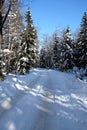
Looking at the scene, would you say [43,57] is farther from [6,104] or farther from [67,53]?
[6,104]

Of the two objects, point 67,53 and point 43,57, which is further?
point 43,57

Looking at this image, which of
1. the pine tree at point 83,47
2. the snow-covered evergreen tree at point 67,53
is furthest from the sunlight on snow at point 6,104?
the snow-covered evergreen tree at point 67,53

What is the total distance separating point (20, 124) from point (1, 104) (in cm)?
311

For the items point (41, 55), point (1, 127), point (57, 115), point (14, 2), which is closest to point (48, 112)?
point (57, 115)

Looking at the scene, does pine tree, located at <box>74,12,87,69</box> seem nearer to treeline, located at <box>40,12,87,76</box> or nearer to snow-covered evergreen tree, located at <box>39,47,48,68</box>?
treeline, located at <box>40,12,87,76</box>

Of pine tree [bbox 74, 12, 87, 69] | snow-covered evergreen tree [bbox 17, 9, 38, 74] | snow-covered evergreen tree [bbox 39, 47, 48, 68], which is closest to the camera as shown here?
snow-covered evergreen tree [bbox 17, 9, 38, 74]

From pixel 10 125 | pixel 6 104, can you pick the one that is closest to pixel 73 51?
pixel 6 104

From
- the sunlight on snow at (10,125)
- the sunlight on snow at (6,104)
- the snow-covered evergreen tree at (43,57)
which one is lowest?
the snow-covered evergreen tree at (43,57)

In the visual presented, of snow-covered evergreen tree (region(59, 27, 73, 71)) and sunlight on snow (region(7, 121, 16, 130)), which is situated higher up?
sunlight on snow (region(7, 121, 16, 130))

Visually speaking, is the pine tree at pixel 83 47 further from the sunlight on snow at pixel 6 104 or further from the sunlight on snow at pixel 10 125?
the sunlight on snow at pixel 10 125

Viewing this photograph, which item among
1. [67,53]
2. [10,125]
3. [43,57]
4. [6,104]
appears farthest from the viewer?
[43,57]

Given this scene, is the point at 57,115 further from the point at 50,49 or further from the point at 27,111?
the point at 50,49

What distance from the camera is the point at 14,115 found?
30.2 feet

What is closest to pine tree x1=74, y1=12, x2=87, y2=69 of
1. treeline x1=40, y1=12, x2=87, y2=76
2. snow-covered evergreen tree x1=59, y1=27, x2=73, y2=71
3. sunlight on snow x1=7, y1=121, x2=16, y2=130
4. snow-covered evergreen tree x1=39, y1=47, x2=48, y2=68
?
treeline x1=40, y1=12, x2=87, y2=76
